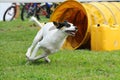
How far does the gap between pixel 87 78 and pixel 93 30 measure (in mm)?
3678

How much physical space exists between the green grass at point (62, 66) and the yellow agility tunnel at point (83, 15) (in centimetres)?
103

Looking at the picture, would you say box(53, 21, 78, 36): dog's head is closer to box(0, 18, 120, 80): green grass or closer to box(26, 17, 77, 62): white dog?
box(26, 17, 77, 62): white dog

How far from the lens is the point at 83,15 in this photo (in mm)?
11836

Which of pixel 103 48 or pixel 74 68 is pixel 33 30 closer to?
pixel 103 48

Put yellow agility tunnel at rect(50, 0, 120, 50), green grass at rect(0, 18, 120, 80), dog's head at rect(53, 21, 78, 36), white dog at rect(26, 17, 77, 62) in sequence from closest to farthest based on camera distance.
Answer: green grass at rect(0, 18, 120, 80)
dog's head at rect(53, 21, 78, 36)
white dog at rect(26, 17, 77, 62)
yellow agility tunnel at rect(50, 0, 120, 50)

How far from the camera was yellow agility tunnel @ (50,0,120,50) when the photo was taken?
1069 cm

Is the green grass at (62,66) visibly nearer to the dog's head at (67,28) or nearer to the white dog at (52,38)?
the white dog at (52,38)

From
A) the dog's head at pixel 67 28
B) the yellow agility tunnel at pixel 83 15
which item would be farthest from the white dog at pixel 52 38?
the yellow agility tunnel at pixel 83 15

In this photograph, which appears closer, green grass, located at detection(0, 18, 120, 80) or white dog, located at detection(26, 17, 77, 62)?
green grass, located at detection(0, 18, 120, 80)

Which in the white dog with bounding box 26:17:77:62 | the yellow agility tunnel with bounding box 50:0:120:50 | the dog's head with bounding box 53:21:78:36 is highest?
the dog's head with bounding box 53:21:78:36

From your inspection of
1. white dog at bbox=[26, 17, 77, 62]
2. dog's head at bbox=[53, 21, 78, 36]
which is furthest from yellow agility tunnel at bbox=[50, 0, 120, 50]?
dog's head at bbox=[53, 21, 78, 36]

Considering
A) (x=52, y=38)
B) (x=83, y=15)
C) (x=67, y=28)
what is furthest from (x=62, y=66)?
(x=83, y=15)

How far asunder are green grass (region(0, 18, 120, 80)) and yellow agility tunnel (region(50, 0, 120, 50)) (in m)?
1.03

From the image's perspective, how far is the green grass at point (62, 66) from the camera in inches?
270
